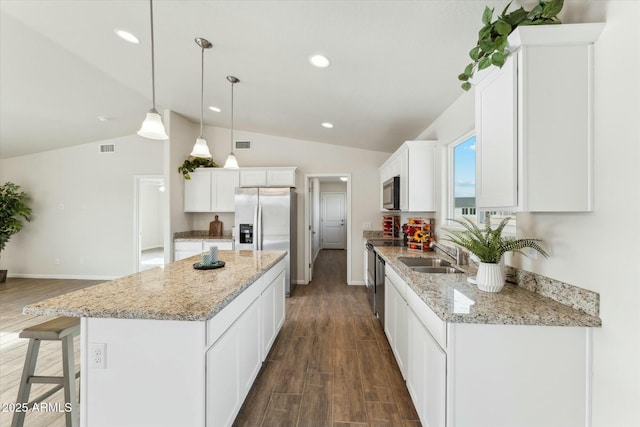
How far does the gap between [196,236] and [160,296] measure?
11.6ft

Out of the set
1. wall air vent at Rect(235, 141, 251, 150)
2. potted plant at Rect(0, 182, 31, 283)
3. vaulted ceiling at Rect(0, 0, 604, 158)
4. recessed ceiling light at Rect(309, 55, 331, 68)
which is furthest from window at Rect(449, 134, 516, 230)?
Result: potted plant at Rect(0, 182, 31, 283)

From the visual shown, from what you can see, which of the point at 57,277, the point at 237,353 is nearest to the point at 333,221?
the point at 57,277

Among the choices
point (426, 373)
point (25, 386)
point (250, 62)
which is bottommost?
point (25, 386)

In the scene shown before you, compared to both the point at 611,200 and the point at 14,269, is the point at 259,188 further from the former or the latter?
the point at 14,269

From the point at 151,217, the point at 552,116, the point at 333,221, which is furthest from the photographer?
the point at 333,221

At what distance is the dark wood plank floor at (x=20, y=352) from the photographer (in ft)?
5.66

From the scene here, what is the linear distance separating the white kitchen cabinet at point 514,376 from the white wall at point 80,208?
5.70 metres

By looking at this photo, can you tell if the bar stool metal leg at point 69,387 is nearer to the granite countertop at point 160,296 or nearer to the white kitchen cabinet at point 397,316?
the granite countertop at point 160,296

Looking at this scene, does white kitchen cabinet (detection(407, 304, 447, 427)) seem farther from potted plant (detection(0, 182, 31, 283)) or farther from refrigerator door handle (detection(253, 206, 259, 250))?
potted plant (detection(0, 182, 31, 283))

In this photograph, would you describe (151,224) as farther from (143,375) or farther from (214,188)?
(143,375)

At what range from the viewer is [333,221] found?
31.0ft

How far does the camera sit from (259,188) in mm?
4242

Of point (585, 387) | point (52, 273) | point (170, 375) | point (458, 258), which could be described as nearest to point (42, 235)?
point (52, 273)

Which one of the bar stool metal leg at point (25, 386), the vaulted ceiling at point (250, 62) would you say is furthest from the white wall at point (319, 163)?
the bar stool metal leg at point (25, 386)
